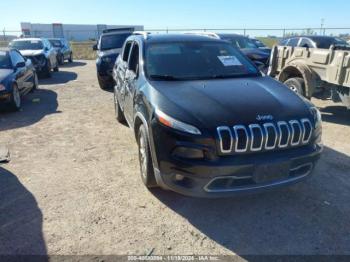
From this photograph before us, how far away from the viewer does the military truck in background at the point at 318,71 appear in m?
6.27

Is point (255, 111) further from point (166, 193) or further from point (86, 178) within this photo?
point (86, 178)

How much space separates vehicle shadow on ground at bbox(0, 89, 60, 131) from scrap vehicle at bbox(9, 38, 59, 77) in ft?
11.3

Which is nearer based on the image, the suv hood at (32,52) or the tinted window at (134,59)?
the tinted window at (134,59)

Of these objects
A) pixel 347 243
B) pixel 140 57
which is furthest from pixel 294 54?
pixel 347 243

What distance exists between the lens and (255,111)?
11.0 ft

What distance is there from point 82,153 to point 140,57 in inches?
71.8

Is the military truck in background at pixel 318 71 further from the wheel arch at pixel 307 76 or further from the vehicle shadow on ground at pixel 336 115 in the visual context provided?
the vehicle shadow on ground at pixel 336 115

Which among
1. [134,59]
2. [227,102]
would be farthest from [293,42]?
[227,102]

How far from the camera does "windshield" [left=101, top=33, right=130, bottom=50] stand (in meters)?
11.4

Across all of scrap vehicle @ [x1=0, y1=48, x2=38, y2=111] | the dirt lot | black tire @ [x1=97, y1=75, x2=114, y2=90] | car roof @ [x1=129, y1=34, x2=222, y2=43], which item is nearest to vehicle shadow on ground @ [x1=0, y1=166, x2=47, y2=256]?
the dirt lot

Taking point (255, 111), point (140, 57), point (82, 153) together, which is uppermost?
point (140, 57)

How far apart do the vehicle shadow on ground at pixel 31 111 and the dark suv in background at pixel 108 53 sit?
5.16 feet

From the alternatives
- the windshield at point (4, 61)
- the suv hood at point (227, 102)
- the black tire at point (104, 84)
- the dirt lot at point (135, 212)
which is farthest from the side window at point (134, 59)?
the black tire at point (104, 84)

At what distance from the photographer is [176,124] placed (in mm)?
3217
